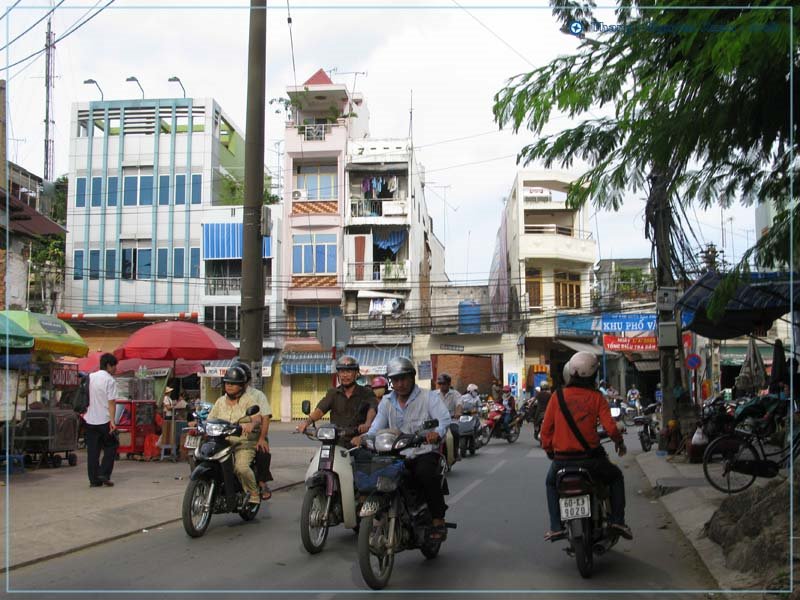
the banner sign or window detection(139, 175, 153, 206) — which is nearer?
the banner sign

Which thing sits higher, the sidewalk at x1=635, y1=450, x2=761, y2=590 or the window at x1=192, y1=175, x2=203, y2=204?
the window at x1=192, y1=175, x2=203, y2=204

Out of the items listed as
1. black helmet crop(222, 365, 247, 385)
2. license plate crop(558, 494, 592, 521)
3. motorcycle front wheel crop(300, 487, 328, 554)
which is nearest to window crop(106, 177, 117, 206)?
black helmet crop(222, 365, 247, 385)

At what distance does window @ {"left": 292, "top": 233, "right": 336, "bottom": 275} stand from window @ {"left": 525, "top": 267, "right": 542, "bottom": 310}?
1009cm

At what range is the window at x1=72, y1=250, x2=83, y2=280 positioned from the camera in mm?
42844

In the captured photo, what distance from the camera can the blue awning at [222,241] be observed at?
137ft

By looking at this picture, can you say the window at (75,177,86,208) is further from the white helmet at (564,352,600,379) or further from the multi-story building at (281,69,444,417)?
the white helmet at (564,352,600,379)

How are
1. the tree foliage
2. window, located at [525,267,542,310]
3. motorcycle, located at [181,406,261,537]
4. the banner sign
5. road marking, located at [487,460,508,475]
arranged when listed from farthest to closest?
1. window, located at [525,267,542,310]
2. the banner sign
3. road marking, located at [487,460,508,475]
4. motorcycle, located at [181,406,261,537]
5. the tree foliage

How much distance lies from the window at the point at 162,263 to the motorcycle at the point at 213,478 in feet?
118

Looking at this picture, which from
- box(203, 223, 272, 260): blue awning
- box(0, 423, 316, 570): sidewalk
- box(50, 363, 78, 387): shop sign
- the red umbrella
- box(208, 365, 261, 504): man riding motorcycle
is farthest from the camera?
box(203, 223, 272, 260): blue awning

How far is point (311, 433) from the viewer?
790cm

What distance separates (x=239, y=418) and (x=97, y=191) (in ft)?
126

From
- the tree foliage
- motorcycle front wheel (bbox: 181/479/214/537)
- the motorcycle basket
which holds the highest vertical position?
the tree foliage

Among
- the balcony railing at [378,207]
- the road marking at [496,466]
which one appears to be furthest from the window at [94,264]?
the road marking at [496,466]

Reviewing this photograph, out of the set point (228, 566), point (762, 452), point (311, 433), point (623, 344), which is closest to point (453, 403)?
point (762, 452)
